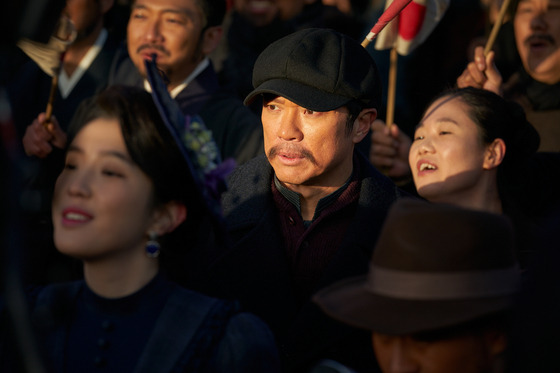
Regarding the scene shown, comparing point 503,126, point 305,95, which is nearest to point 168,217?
point 305,95

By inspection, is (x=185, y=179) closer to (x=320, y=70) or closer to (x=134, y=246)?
(x=134, y=246)

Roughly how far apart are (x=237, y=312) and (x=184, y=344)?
22cm

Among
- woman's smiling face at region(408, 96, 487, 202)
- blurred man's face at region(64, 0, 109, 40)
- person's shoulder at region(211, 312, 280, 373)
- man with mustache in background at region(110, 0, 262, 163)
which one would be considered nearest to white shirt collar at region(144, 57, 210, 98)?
man with mustache in background at region(110, 0, 262, 163)

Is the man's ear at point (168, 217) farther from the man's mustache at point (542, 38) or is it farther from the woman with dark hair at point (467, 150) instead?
the man's mustache at point (542, 38)

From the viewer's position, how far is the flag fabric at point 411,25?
471cm

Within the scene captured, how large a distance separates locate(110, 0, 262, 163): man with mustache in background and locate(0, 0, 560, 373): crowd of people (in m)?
0.01

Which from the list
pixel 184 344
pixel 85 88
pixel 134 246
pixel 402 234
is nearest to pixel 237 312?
pixel 184 344

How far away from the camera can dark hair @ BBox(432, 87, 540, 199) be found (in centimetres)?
374

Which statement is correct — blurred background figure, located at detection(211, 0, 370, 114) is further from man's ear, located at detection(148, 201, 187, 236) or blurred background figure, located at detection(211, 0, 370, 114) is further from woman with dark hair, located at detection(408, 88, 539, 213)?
man's ear, located at detection(148, 201, 187, 236)

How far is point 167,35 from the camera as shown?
4.78 m

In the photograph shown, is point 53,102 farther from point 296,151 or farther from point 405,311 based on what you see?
point 405,311

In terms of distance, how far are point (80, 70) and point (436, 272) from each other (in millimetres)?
3381

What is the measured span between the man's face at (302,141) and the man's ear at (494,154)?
0.69 metres

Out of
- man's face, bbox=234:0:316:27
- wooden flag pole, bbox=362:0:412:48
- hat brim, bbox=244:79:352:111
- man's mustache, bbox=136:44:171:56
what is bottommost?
man's mustache, bbox=136:44:171:56
